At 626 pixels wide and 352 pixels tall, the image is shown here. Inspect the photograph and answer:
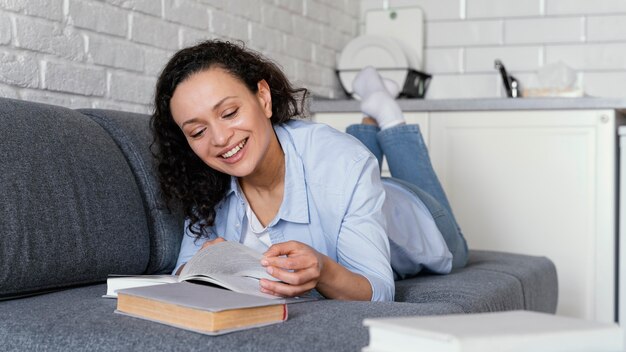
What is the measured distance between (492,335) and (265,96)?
1079 millimetres

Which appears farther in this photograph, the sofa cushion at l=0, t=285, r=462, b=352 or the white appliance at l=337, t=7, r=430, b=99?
the white appliance at l=337, t=7, r=430, b=99

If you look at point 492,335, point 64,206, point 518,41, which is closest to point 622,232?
point 518,41

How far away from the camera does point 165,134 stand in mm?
1927

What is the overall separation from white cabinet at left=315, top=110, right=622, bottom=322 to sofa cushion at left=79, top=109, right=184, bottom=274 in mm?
1518

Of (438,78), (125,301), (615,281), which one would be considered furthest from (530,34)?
(125,301)

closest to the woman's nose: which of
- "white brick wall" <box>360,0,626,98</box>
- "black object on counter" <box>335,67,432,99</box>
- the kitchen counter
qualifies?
the kitchen counter

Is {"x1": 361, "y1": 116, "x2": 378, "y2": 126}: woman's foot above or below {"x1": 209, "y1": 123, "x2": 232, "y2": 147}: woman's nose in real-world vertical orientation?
above

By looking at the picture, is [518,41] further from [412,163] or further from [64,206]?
[64,206]

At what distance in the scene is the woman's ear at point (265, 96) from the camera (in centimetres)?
185

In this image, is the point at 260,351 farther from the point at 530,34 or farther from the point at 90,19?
the point at 530,34

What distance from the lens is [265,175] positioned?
6.19ft

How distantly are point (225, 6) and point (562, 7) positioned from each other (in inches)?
61.4

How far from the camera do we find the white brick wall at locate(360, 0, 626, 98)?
3.71m

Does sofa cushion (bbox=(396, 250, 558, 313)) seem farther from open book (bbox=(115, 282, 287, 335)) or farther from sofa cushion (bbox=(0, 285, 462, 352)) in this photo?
open book (bbox=(115, 282, 287, 335))
